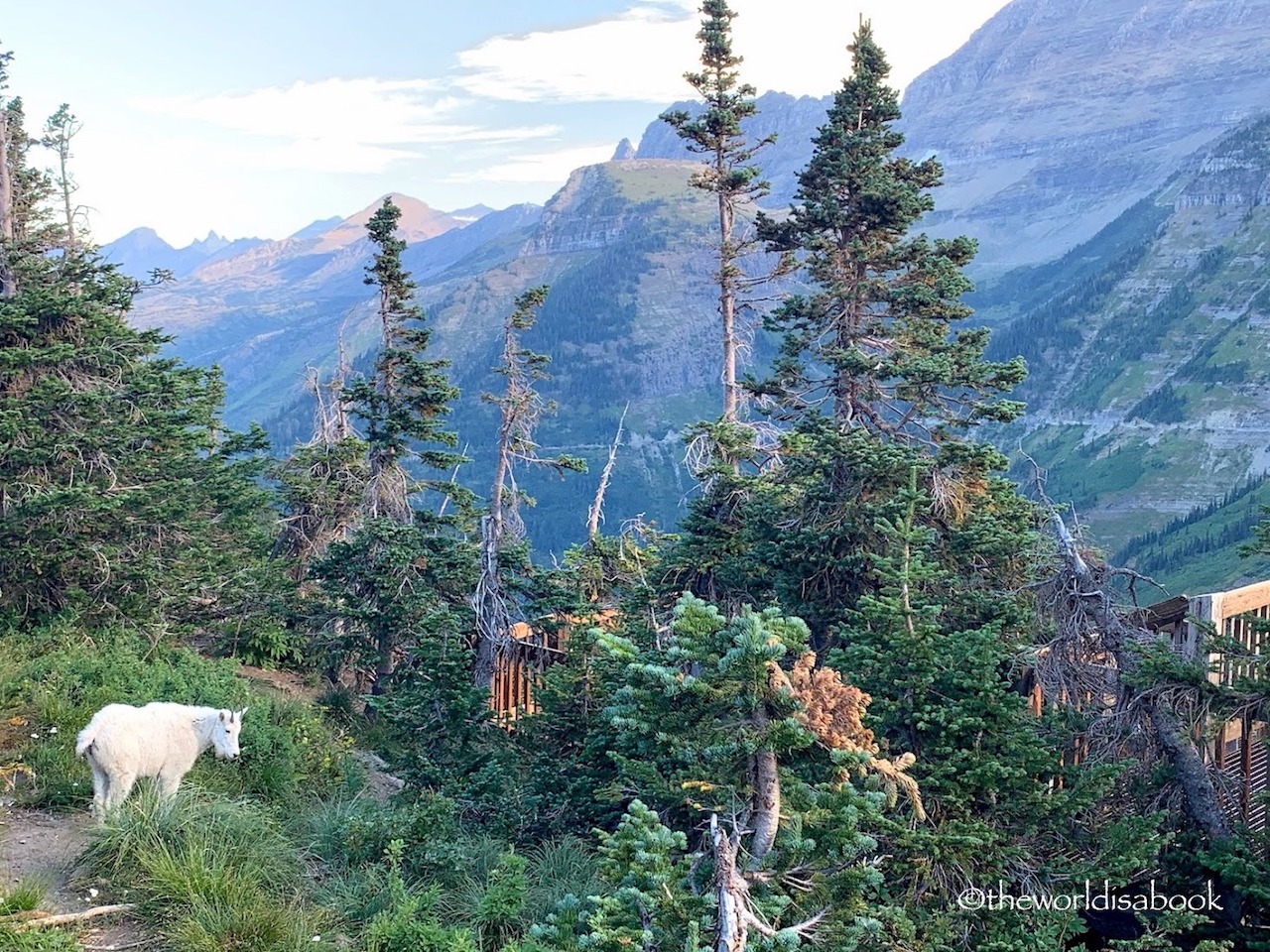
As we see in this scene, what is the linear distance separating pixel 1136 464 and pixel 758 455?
555ft

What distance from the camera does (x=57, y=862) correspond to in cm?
675

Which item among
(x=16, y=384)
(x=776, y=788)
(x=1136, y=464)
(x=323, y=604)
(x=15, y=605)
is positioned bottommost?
(x=1136, y=464)

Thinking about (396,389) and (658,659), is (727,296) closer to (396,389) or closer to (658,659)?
(396,389)

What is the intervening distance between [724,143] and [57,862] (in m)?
15.9

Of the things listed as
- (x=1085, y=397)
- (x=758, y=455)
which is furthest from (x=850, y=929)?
(x=1085, y=397)

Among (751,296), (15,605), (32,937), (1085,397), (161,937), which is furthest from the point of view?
(1085,397)

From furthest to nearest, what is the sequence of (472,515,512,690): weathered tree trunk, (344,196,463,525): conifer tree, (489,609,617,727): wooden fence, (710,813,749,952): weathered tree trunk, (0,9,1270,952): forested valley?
(344,196,463,525): conifer tree, (489,609,617,727): wooden fence, (472,515,512,690): weathered tree trunk, (0,9,1270,952): forested valley, (710,813,749,952): weathered tree trunk

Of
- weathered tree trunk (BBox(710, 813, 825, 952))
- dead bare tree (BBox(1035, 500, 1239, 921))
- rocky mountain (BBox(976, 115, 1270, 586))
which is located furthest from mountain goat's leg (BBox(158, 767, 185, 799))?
rocky mountain (BBox(976, 115, 1270, 586))

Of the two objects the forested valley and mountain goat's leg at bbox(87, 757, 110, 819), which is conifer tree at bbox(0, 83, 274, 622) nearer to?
the forested valley

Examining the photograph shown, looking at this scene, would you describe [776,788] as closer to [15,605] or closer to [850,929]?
[850,929]

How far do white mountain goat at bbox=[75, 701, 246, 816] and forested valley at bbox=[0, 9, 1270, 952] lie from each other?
24 cm

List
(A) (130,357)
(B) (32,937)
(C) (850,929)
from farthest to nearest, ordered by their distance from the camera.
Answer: (A) (130,357) → (B) (32,937) → (C) (850,929)

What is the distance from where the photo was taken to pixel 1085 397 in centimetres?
19325

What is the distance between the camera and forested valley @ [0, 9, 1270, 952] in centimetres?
520
